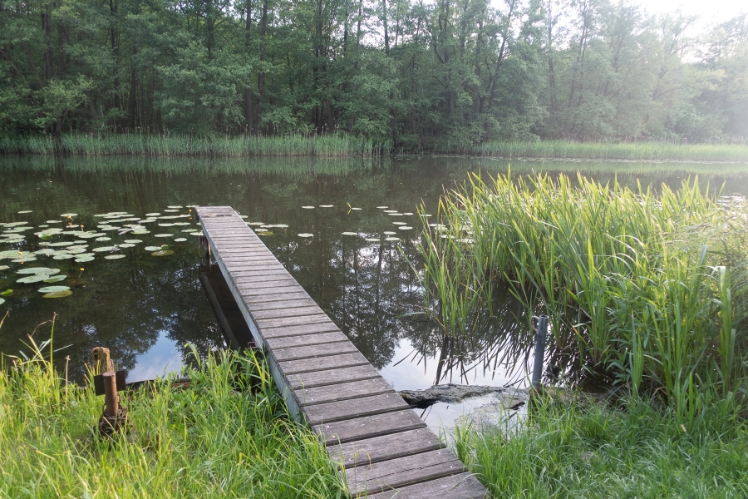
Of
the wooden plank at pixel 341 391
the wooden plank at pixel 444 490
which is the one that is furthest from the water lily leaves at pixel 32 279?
the wooden plank at pixel 444 490

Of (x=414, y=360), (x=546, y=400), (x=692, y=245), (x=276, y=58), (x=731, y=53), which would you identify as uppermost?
(x=731, y=53)

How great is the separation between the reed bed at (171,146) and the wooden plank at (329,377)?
16.7 metres

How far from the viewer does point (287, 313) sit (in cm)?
320

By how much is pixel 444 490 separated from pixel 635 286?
1.60 meters

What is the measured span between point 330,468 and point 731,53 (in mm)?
38833

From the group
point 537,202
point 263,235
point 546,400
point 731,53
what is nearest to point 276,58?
point 263,235

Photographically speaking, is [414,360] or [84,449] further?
[414,360]

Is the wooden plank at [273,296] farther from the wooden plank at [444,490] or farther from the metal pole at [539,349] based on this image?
the wooden plank at [444,490]

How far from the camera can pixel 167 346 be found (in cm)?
348

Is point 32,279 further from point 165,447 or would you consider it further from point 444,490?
point 444,490

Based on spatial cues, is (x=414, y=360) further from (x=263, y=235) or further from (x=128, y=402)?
(x=263, y=235)

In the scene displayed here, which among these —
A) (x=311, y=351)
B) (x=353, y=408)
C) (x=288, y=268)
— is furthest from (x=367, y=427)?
(x=288, y=268)

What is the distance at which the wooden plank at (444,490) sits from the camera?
162cm

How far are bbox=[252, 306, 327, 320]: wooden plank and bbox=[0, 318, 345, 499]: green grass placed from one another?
Result: 0.57 meters
